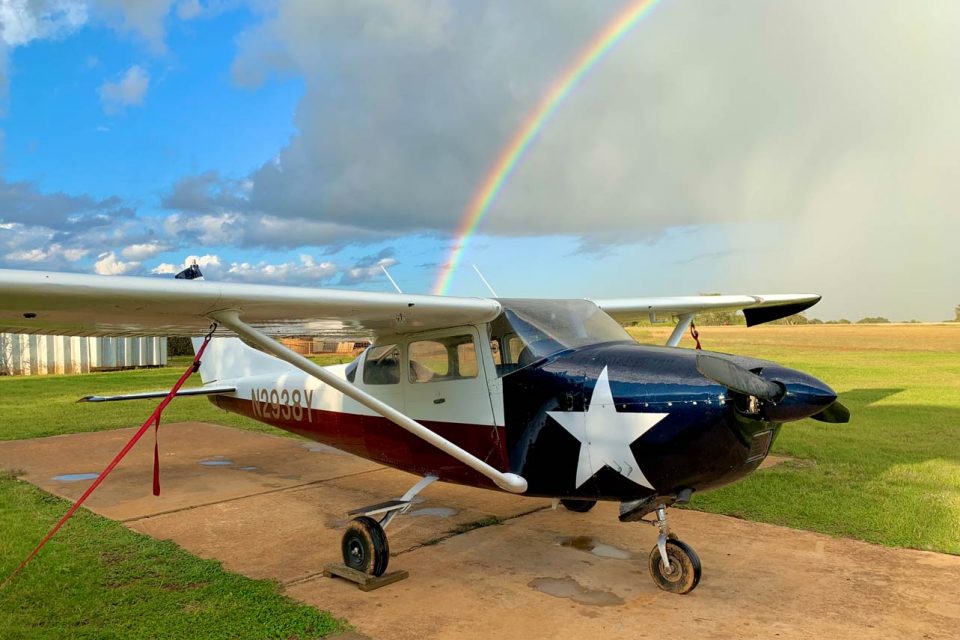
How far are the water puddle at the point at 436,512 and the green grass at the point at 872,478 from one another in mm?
2675

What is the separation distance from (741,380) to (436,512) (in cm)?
413

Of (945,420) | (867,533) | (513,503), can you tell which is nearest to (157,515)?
(513,503)

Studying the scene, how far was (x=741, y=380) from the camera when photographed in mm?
3898

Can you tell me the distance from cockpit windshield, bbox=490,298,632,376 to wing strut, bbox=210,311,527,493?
0.74 m

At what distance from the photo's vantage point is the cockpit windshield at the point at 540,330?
16.5ft

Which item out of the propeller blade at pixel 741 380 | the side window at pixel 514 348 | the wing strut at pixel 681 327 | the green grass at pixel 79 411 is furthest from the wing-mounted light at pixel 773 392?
the green grass at pixel 79 411

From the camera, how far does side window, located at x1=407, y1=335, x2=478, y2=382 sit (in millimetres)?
5441

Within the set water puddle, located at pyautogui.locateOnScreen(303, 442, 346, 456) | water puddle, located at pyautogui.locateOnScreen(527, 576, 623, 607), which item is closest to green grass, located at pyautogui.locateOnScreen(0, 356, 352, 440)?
water puddle, located at pyautogui.locateOnScreen(303, 442, 346, 456)

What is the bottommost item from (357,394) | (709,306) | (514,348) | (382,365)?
(357,394)

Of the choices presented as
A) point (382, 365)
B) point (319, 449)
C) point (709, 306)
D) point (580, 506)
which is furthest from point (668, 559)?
point (319, 449)

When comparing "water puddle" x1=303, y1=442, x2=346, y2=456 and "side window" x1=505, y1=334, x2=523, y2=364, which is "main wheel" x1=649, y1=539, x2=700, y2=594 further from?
"water puddle" x1=303, y1=442, x2=346, y2=456

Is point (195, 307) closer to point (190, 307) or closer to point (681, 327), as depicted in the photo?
point (190, 307)

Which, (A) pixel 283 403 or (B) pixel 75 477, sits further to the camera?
(B) pixel 75 477

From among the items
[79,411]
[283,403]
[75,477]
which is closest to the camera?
[283,403]
